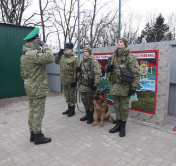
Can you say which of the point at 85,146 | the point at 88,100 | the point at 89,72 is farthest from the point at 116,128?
the point at 89,72

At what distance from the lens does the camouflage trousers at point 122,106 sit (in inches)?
138

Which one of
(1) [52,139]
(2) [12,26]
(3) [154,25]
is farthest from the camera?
(3) [154,25]

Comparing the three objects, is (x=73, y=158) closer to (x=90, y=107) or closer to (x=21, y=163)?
(x=21, y=163)

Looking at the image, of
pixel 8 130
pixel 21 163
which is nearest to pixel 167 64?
pixel 21 163

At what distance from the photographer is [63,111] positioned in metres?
5.34

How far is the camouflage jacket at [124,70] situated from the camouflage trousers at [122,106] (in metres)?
0.16

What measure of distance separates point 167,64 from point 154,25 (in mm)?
27449

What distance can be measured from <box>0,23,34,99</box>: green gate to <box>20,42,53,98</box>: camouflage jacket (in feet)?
15.5

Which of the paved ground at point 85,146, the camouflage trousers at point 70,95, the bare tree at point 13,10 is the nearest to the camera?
the paved ground at point 85,146

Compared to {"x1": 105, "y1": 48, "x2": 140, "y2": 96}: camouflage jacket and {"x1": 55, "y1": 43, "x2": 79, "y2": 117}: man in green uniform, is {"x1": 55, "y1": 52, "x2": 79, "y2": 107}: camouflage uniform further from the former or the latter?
{"x1": 105, "y1": 48, "x2": 140, "y2": 96}: camouflage jacket

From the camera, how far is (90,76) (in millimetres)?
4070

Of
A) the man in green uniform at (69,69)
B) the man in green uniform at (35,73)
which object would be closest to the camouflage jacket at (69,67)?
the man in green uniform at (69,69)

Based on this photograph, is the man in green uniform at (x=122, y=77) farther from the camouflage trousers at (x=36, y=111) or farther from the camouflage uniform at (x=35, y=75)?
the camouflage trousers at (x=36, y=111)

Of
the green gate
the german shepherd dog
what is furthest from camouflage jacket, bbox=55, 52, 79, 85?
the green gate
